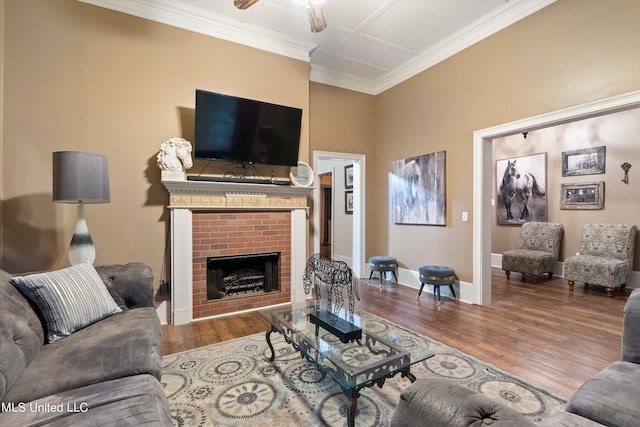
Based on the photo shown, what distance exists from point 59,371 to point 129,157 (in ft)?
7.64

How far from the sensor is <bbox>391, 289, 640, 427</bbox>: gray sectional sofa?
2.52 feet

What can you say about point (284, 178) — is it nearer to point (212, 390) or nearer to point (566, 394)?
point (212, 390)

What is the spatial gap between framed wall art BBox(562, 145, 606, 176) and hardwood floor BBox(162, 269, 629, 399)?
204 cm

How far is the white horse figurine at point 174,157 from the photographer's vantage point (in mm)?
2998

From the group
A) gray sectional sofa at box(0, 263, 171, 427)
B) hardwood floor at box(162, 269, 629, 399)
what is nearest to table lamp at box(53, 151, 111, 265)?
gray sectional sofa at box(0, 263, 171, 427)

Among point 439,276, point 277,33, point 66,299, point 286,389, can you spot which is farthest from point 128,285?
point 277,33

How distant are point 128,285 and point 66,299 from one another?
434 mm

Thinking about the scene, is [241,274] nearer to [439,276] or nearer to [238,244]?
[238,244]

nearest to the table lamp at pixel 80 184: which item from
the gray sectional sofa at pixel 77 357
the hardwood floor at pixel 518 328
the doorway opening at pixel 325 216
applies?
the gray sectional sofa at pixel 77 357

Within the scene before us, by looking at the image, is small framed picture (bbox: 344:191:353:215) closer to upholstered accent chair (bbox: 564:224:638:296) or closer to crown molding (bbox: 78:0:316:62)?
crown molding (bbox: 78:0:316:62)

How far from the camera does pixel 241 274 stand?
359cm

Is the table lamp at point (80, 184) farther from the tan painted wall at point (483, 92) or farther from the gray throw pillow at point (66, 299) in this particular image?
the tan painted wall at point (483, 92)

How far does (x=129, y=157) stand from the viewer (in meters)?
3.01

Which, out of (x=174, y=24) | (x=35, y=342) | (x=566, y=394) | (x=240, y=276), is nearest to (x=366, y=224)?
(x=240, y=276)
